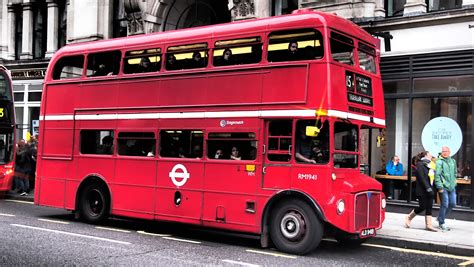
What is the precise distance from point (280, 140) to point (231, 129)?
1067 millimetres

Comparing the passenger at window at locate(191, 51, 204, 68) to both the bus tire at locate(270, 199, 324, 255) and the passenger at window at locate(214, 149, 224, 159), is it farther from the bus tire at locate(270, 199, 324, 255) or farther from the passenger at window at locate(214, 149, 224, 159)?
the bus tire at locate(270, 199, 324, 255)

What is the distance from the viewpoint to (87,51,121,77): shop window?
1234 centimetres

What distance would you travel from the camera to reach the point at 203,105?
10.7 meters

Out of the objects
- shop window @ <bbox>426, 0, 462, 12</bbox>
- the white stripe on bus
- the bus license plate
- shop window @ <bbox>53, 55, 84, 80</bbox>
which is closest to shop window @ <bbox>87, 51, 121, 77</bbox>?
shop window @ <bbox>53, 55, 84, 80</bbox>

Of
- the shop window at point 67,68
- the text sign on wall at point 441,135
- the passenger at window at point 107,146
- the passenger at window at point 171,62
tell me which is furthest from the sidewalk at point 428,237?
the shop window at point 67,68

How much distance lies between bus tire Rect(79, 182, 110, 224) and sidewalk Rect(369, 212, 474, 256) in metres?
5.89

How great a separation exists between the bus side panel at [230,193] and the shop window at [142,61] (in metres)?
2.64

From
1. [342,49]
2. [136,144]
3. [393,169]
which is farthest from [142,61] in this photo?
[393,169]

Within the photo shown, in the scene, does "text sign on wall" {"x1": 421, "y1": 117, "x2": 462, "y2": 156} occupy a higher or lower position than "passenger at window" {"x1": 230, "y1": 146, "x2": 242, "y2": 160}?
higher

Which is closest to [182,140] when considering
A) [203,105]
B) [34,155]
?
[203,105]

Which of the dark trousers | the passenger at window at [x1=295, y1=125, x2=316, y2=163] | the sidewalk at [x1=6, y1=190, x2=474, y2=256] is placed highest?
the passenger at window at [x1=295, y1=125, x2=316, y2=163]

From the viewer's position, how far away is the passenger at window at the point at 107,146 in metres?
12.3

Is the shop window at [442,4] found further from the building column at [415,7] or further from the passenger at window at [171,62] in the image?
the passenger at window at [171,62]

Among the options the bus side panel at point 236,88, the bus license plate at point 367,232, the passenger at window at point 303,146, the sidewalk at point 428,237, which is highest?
the bus side panel at point 236,88
